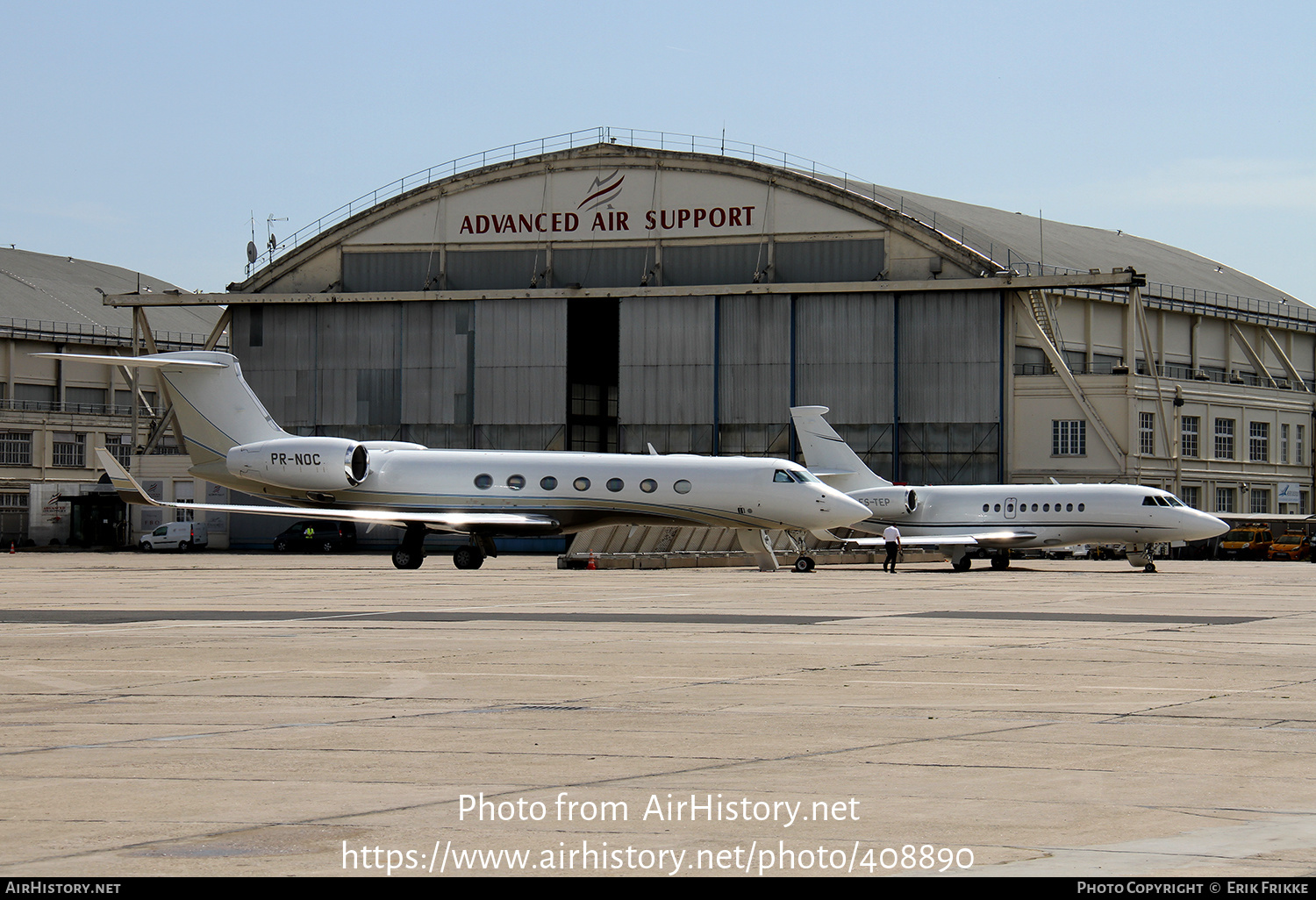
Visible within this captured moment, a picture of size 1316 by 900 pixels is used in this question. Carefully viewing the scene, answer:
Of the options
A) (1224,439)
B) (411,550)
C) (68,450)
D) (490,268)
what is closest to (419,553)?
(411,550)

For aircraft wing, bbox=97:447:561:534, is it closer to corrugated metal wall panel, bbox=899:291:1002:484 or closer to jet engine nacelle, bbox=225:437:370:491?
jet engine nacelle, bbox=225:437:370:491

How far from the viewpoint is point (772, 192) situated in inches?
2768

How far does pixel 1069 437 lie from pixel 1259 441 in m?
16.6

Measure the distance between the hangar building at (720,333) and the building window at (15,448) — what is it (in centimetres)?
2852

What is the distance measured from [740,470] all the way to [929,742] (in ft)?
106

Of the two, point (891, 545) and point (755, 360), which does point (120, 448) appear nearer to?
point (755, 360)

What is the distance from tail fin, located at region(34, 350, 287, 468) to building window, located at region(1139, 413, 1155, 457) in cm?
4213

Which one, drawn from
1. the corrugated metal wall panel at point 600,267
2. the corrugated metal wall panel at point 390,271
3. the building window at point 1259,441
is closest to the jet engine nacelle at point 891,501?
the corrugated metal wall panel at point 600,267

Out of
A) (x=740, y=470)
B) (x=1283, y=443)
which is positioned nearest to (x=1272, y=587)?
(x=740, y=470)

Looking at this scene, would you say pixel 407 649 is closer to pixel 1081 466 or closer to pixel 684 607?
pixel 684 607

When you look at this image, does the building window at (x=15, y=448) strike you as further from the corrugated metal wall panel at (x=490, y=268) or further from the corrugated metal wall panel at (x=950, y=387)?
the corrugated metal wall panel at (x=950, y=387)

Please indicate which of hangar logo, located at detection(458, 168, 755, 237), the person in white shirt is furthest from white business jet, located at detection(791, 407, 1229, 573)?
hangar logo, located at detection(458, 168, 755, 237)

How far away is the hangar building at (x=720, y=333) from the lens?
224 feet

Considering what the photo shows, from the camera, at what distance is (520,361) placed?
237ft
